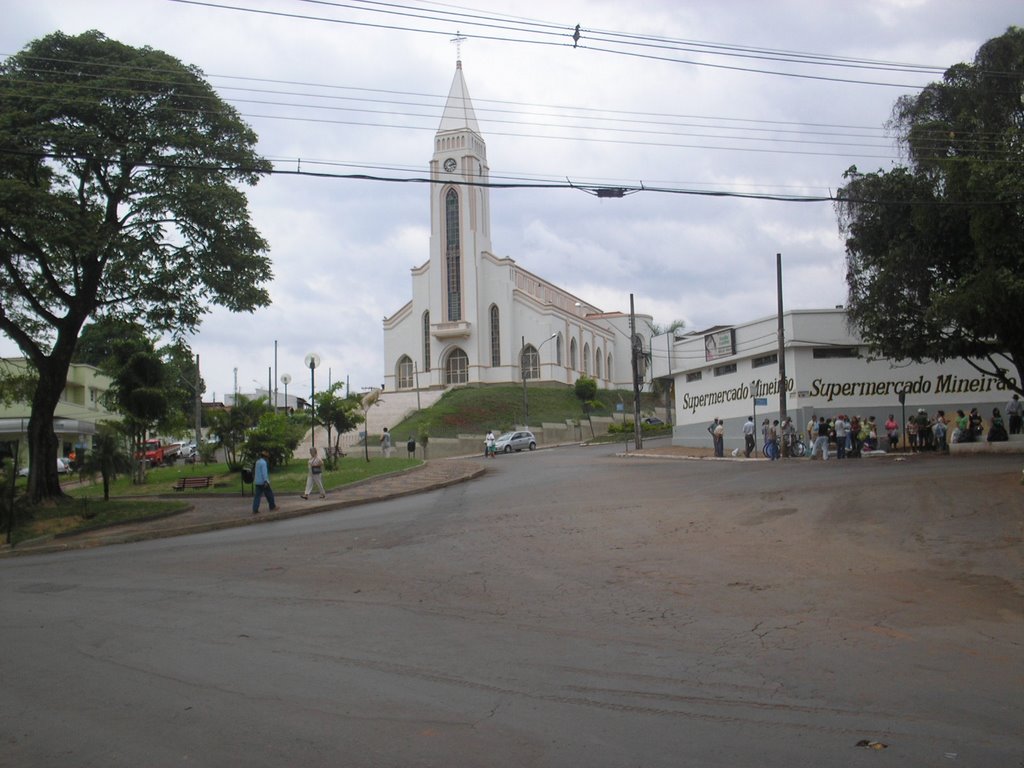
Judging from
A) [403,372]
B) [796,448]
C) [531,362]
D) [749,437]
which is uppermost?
[531,362]

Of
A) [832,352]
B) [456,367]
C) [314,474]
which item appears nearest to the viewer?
Result: [314,474]

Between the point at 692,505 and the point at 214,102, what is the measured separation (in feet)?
48.9

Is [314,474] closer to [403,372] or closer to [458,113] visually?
[403,372]

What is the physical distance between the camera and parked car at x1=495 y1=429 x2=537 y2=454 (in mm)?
53625

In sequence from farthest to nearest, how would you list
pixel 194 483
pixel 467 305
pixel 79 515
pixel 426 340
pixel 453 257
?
pixel 426 340, pixel 453 257, pixel 467 305, pixel 194 483, pixel 79 515

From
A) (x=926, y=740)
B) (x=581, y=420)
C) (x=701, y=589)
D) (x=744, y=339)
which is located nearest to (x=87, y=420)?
(x=581, y=420)

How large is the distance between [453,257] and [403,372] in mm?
12063

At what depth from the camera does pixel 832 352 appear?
34.5 metres

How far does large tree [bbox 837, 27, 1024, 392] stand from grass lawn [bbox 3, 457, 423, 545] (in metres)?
17.0

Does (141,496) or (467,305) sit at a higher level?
(467,305)

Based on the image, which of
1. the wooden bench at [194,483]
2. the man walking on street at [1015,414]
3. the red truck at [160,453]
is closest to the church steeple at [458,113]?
the red truck at [160,453]

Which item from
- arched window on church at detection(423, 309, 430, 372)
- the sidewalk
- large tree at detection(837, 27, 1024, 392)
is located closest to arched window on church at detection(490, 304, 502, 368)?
Answer: arched window on church at detection(423, 309, 430, 372)

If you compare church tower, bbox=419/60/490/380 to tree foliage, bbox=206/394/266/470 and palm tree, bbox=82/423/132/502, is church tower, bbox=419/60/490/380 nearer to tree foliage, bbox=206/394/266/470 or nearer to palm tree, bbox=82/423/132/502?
tree foliage, bbox=206/394/266/470

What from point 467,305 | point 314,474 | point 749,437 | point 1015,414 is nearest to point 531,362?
point 467,305
